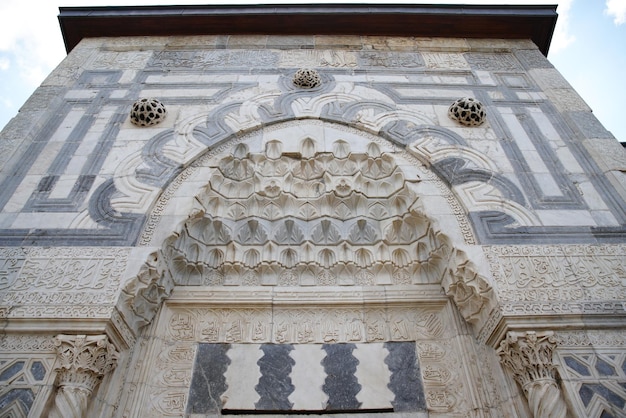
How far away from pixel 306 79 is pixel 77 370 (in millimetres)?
3574

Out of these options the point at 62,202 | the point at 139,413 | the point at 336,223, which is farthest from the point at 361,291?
the point at 62,202

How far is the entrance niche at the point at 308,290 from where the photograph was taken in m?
3.36

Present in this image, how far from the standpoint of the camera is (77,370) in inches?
109

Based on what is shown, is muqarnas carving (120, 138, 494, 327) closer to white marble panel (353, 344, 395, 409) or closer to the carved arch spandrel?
the carved arch spandrel

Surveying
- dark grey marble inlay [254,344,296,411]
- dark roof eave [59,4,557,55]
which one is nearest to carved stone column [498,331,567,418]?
dark grey marble inlay [254,344,296,411]

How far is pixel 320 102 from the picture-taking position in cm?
486

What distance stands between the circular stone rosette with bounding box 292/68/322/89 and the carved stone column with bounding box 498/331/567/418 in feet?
10.8

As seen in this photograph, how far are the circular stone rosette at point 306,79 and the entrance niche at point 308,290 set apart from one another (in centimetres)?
60

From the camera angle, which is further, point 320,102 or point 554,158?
point 320,102

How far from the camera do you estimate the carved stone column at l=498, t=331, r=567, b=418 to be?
8.78 feet

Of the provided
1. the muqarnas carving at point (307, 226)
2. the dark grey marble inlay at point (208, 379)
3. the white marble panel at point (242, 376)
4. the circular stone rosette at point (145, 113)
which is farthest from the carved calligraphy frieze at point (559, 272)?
the circular stone rosette at point (145, 113)

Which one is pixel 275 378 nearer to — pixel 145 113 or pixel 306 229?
pixel 306 229

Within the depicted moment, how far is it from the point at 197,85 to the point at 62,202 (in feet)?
6.63

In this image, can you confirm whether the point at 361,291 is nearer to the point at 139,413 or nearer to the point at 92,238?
the point at 139,413
